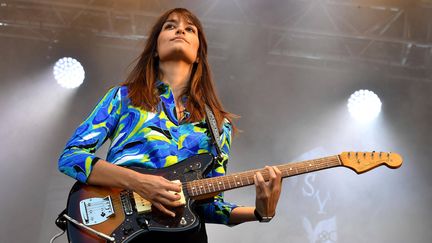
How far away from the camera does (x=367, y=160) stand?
2574 mm

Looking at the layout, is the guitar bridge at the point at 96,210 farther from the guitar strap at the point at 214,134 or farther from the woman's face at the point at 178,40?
the woman's face at the point at 178,40

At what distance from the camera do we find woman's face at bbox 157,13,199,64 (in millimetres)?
2650

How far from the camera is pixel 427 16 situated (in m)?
6.28

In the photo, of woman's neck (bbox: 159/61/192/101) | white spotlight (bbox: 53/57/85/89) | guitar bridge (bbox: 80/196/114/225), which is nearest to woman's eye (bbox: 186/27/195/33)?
woman's neck (bbox: 159/61/192/101)

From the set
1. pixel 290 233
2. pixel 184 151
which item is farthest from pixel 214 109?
pixel 290 233

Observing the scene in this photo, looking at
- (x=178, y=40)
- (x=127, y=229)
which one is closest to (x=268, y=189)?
(x=127, y=229)

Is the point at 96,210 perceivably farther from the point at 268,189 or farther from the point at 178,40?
the point at 178,40

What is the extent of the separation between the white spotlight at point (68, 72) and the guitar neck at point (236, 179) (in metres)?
4.58

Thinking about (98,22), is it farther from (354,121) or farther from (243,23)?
(354,121)

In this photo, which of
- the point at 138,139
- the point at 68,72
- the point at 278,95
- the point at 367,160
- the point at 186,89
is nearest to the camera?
the point at 138,139

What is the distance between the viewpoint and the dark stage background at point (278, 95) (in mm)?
6242

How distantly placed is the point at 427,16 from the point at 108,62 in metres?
3.68

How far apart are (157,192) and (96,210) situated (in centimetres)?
24

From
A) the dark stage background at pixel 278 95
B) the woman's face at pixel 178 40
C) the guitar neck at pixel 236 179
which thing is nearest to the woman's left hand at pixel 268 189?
the guitar neck at pixel 236 179
